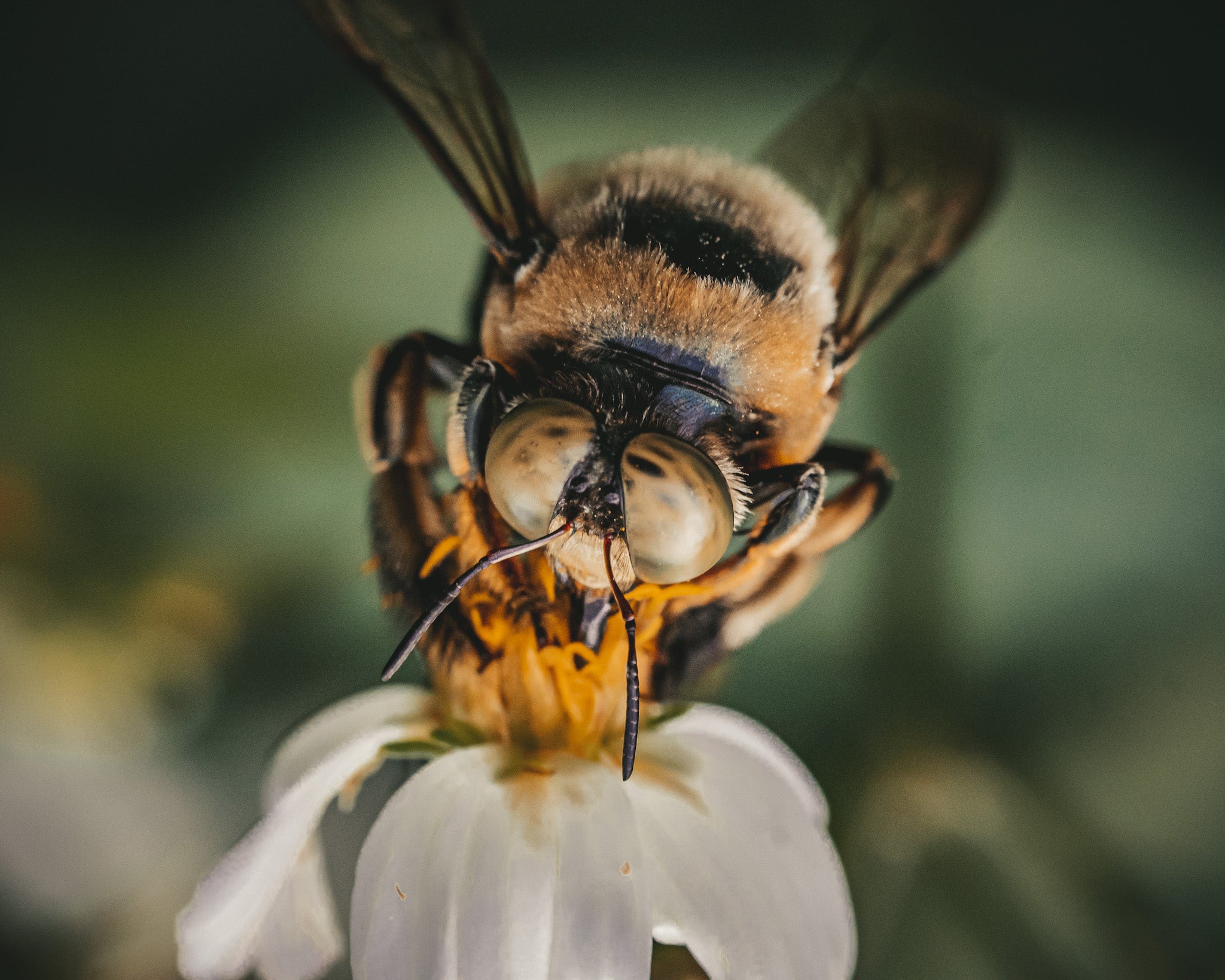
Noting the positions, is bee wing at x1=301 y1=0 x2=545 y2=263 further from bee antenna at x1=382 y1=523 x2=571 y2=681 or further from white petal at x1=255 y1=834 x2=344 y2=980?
white petal at x1=255 y1=834 x2=344 y2=980

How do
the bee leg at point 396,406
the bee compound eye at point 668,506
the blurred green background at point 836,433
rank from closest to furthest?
the bee compound eye at point 668,506 → the bee leg at point 396,406 → the blurred green background at point 836,433

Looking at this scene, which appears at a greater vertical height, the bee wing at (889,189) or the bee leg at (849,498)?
the bee wing at (889,189)

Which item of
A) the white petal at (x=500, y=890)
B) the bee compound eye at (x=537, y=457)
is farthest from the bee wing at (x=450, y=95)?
the white petal at (x=500, y=890)

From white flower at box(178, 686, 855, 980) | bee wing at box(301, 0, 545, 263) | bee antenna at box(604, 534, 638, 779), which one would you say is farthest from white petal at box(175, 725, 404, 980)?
bee wing at box(301, 0, 545, 263)

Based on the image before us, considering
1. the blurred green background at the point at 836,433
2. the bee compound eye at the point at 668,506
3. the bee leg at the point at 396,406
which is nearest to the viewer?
the bee compound eye at the point at 668,506

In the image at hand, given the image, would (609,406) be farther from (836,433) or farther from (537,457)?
(836,433)

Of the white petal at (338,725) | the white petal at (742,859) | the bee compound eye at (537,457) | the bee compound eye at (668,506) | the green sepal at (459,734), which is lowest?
the white petal at (742,859)

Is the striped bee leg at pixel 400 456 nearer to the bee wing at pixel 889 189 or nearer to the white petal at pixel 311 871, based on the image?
the white petal at pixel 311 871
